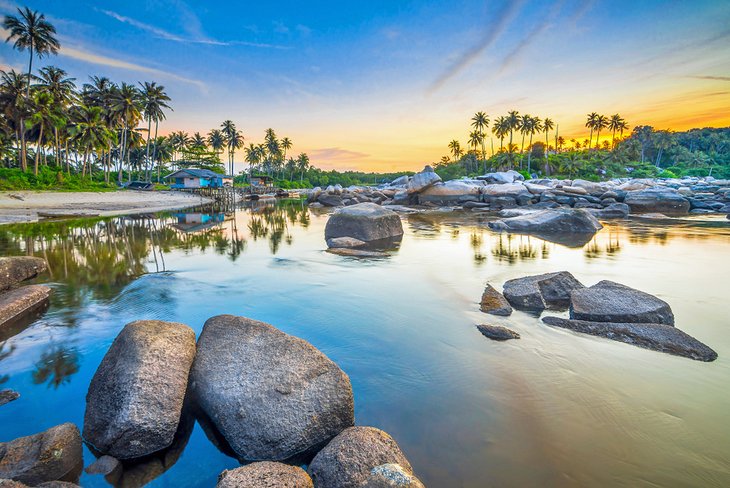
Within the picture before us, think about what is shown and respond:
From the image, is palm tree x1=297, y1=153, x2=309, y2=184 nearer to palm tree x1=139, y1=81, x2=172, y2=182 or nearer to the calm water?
palm tree x1=139, y1=81, x2=172, y2=182

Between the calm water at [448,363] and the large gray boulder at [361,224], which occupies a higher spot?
the large gray boulder at [361,224]

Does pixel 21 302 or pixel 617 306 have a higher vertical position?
pixel 617 306

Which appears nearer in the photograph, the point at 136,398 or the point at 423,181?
the point at 136,398

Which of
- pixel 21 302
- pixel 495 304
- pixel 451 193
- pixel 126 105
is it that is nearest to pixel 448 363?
pixel 495 304

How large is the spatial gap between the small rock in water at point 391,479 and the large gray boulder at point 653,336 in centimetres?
462

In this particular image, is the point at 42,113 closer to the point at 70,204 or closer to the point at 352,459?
the point at 70,204

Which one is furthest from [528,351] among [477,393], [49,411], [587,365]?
[49,411]

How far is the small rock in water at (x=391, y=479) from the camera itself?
2363mm

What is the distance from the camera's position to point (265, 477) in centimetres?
262

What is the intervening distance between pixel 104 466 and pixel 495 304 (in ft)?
20.4

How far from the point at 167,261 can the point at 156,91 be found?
207 ft

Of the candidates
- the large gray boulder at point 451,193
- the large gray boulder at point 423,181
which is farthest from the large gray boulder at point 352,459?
the large gray boulder at point 451,193

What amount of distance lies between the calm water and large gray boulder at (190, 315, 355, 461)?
0.36 m

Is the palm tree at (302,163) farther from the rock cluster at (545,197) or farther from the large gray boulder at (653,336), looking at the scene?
the large gray boulder at (653,336)
